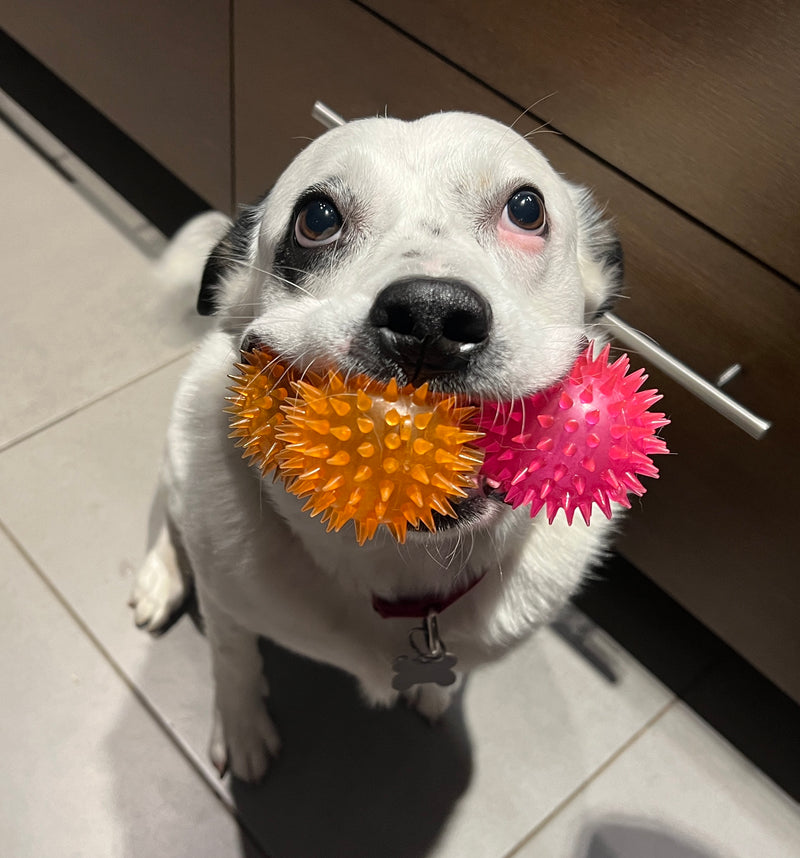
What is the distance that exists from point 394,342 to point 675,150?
519 mm

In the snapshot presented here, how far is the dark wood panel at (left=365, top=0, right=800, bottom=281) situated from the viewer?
797 mm

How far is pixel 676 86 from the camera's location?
2.84 ft

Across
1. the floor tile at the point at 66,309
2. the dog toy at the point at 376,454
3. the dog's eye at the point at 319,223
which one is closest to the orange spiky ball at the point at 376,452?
the dog toy at the point at 376,454

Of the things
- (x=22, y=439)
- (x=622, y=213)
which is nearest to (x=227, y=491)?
(x=622, y=213)

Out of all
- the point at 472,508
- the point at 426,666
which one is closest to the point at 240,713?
the point at 426,666

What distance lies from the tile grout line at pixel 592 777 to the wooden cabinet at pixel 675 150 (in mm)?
180

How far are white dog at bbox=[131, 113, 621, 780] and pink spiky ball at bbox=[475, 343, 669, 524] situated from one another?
24 millimetres

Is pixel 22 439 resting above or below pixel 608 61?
below

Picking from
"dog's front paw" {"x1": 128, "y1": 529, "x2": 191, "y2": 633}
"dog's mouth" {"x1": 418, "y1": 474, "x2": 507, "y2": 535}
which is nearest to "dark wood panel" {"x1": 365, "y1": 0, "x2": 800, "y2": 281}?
"dog's mouth" {"x1": 418, "y1": 474, "x2": 507, "y2": 535}

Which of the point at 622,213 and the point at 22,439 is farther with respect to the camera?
the point at 22,439

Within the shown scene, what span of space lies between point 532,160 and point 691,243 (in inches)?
10.6

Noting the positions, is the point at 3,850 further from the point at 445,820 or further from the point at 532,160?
the point at 532,160

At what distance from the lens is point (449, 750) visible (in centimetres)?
124

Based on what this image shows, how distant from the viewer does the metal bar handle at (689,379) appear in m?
0.95
